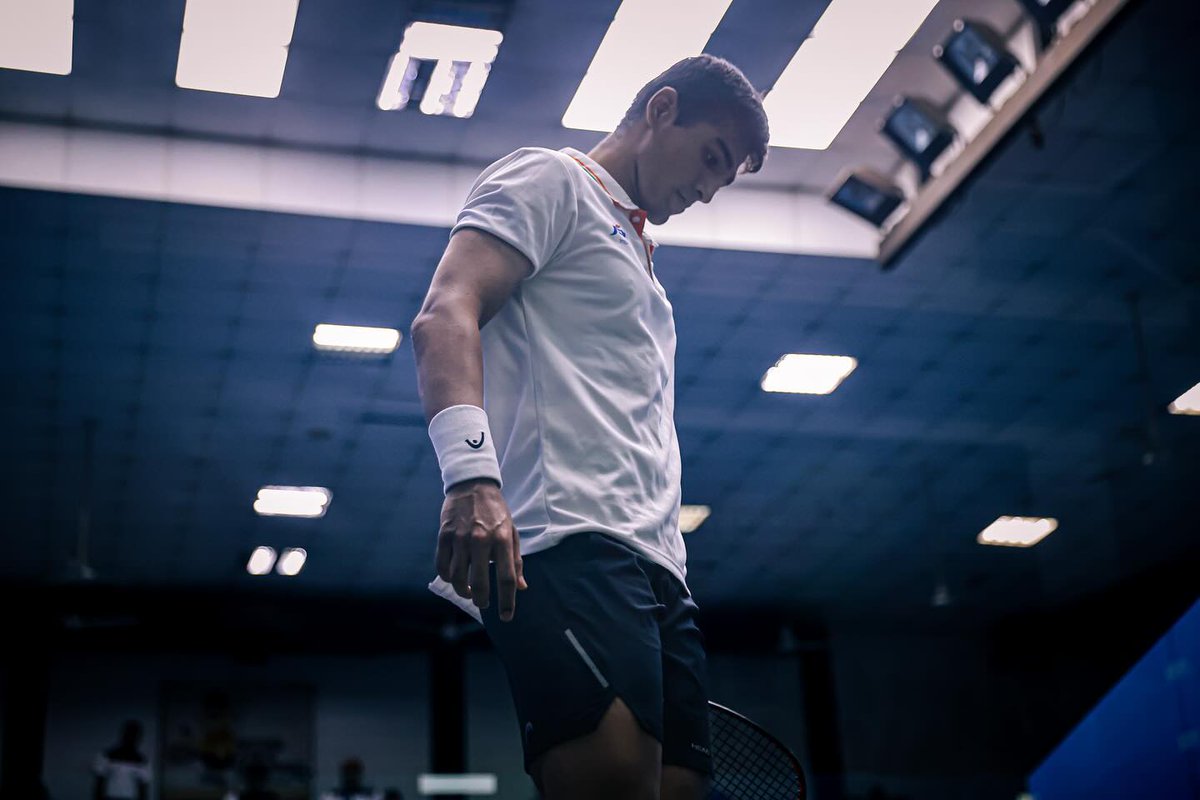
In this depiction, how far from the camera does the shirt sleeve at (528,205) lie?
1.48 metres

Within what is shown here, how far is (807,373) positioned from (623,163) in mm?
7840

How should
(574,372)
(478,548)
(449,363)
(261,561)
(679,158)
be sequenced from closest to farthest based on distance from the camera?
(478,548) → (449,363) → (574,372) → (679,158) → (261,561)

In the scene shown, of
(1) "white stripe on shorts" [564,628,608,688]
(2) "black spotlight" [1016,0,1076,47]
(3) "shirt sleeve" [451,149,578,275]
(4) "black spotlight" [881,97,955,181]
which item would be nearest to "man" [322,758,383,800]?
(4) "black spotlight" [881,97,955,181]

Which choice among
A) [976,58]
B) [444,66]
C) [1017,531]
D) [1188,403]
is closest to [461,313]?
[976,58]

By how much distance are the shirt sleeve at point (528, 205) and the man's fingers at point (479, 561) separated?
345mm

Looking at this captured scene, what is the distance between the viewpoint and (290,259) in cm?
762

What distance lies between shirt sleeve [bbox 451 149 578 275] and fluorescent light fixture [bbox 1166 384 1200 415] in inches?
378

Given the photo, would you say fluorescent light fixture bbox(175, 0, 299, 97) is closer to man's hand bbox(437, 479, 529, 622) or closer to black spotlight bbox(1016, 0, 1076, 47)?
black spotlight bbox(1016, 0, 1076, 47)

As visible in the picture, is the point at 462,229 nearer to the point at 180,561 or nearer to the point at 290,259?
the point at 290,259

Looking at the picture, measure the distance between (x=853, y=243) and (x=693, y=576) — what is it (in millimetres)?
6824

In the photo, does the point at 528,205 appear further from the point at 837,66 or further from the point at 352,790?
the point at 352,790

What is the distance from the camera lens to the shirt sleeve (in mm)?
1476

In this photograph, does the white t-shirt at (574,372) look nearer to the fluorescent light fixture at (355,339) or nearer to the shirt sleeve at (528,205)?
the shirt sleeve at (528,205)

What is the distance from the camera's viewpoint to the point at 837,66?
6.59 meters
